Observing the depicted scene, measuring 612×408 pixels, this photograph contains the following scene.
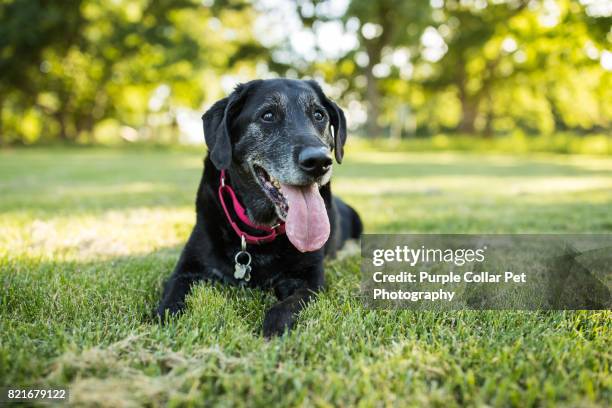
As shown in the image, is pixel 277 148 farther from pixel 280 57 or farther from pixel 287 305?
pixel 280 57

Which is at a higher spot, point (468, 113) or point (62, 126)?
point (468, 113)

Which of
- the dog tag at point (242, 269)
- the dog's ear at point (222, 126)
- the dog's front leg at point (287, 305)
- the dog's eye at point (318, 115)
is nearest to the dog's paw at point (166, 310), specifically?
the dog tag at point (242, 269)

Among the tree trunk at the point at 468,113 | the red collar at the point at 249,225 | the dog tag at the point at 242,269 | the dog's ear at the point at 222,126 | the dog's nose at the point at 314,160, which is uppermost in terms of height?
the tree trunk at the point at 468,113

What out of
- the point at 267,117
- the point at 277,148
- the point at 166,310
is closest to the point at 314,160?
the point at 277,148

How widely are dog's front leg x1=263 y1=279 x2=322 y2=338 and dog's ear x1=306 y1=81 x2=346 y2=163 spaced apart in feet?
3.84

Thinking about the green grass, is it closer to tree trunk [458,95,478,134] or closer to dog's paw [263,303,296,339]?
dog's paw [263,303,296,339]

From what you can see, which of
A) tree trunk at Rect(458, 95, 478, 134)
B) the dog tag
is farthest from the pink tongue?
tree trunk at Rect(458, 95, 478, 134)

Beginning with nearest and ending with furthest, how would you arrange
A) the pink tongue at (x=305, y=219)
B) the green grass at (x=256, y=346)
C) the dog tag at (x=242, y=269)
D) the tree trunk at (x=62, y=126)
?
the green grass at (x=256, y=346) < the pink tongue at (x=305, y=219) < the dog tag at (x=242, y=269) < the tree trunk at (x=62, y=126)

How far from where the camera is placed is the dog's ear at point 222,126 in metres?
3.24

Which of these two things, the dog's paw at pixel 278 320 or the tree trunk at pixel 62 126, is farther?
the tree trunk at pixel 62 126

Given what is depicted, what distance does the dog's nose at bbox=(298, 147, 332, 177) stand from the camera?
9.52 ft

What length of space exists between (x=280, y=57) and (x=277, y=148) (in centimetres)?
3741

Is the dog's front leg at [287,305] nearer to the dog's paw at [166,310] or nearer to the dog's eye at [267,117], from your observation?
the dog's paw at [166,310]

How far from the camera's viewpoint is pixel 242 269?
3.18 m
